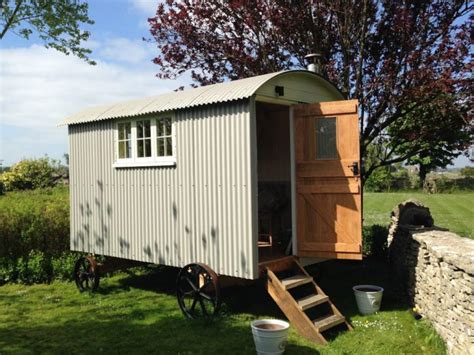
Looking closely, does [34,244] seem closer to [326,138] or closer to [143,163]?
[143,163]

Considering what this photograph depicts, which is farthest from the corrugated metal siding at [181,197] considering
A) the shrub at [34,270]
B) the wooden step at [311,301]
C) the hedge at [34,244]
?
the hedge at [34,244]

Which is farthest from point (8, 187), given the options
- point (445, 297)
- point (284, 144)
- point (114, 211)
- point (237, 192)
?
point (445, 297)

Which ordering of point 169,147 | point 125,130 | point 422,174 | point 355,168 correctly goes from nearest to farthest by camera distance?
point 355,168 → point 169,147 → point 125,130 → point 422,174

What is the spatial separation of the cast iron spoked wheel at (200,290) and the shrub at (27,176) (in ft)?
59.8

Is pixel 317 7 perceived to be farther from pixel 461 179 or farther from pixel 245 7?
pixel 461 179

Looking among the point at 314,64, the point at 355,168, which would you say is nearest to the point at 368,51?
the point at 314,64

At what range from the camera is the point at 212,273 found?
639 cm

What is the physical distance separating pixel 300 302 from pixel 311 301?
18 centimetres

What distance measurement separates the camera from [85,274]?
28.4 feet

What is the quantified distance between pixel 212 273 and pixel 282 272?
116 centimetres

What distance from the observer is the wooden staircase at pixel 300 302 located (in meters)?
5.74

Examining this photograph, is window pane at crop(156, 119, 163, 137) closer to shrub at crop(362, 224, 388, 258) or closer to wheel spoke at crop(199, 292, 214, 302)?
wheel spoke at crop(199, 292, 214, 302)

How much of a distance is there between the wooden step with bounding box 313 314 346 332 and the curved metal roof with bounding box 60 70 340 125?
3.10 meters

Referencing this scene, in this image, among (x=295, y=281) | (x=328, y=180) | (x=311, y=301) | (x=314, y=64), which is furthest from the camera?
Answer: (x=314, y=64)
